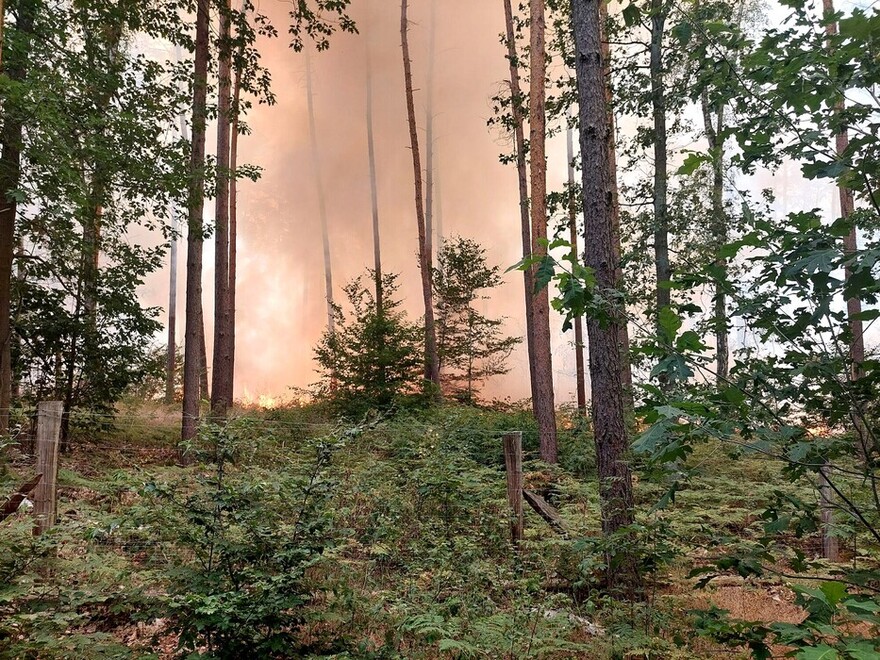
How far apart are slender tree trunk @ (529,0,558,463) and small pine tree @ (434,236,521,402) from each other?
823 cm

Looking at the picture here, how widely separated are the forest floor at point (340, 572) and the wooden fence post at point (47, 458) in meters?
0.17

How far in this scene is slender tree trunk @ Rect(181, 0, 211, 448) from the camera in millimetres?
8383

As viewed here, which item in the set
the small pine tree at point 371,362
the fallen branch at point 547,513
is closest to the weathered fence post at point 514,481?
the fallen branch at point 547,513

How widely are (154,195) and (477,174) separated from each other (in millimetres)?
25007

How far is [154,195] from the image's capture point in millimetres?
7684

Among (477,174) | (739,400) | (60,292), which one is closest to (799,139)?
(739,400)

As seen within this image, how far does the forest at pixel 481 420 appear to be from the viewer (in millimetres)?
2051

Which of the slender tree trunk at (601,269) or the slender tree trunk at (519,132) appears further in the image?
the slender tree trunk at (519,132)

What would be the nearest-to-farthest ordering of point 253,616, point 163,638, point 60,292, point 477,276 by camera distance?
point 253,616
point 163,638
point 60,292
point 477,276

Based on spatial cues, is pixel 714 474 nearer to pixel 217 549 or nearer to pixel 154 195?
pixel 217 549

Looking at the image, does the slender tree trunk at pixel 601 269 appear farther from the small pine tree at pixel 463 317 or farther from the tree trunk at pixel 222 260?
the small pine tree at pixel 463 317

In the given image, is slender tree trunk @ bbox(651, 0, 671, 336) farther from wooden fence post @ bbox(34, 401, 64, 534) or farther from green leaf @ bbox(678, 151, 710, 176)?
wooden fence post @ bbox(34, 401, 64, 534)

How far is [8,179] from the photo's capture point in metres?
6.75

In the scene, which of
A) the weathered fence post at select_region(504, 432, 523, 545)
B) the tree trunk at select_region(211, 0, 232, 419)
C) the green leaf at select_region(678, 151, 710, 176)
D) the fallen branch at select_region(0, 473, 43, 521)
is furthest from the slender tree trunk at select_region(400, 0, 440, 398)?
the green leaf at select_region(678, 151, 710, 176)
